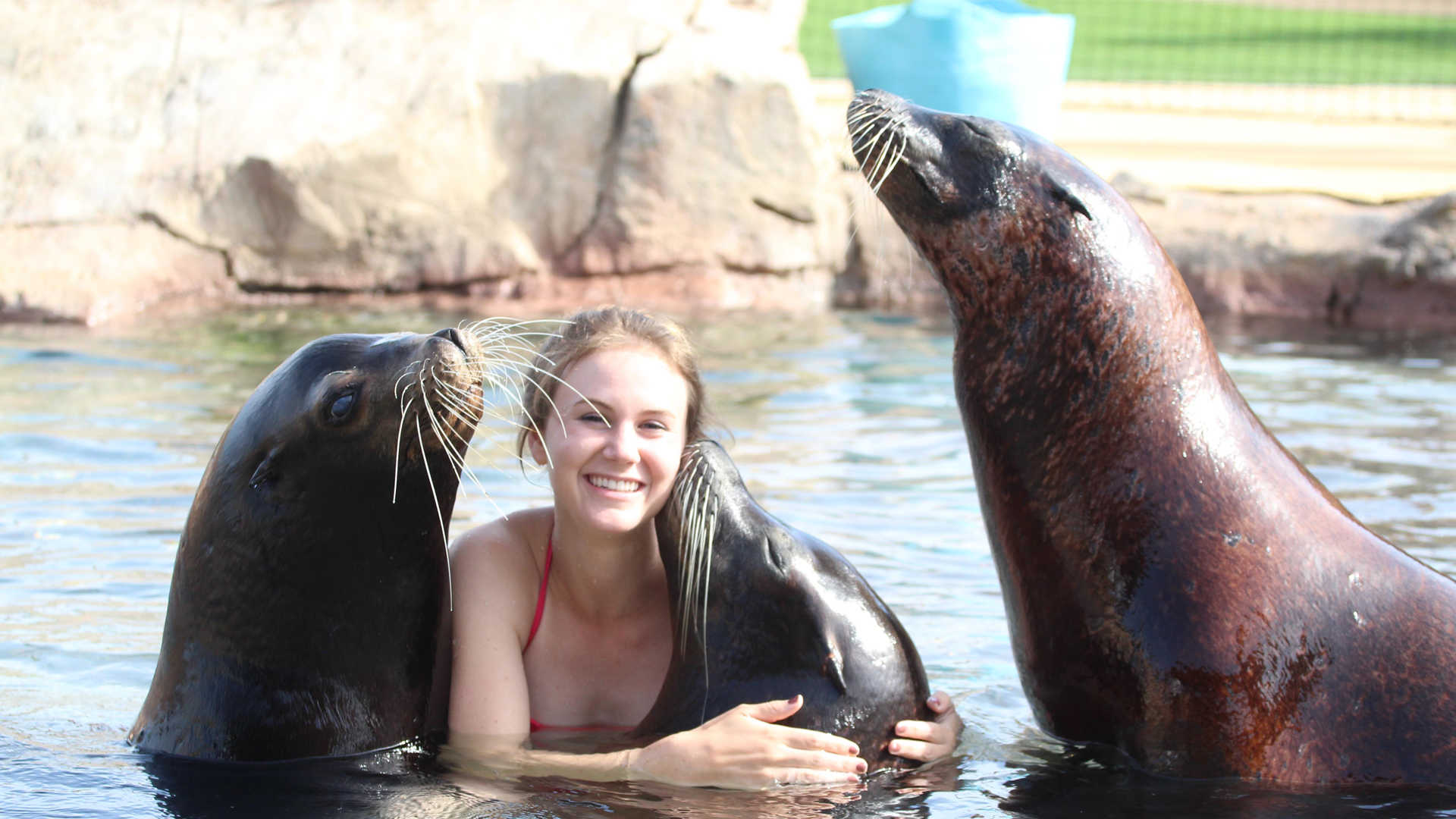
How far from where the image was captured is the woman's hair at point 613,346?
151 inches

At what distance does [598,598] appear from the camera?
152 inches

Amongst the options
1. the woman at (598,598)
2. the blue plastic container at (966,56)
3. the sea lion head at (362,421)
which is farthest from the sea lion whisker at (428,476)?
the blue plastic container at (966,56)

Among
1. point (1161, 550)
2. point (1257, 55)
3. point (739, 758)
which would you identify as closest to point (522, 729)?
point (739, 758)

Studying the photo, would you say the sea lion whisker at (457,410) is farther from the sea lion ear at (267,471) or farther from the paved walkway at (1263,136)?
the paved walkway at (1263,136)

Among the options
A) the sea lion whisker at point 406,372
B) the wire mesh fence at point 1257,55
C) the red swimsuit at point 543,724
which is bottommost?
the red swimsuit at point 543,724

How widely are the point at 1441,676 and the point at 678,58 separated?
27.0ft

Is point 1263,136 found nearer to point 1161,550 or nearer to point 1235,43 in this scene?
point 1235,43

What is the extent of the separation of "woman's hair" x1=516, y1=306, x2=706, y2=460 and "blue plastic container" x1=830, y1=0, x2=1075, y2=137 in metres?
8.31

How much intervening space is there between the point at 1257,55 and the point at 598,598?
2195cm

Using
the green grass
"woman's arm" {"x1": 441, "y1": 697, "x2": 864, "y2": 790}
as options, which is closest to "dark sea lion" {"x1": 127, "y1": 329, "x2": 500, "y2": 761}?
"woman's arm" {"x1": 441, "y1": 697, "x2": 864, "y2": 790}

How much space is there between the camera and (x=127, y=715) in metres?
3.84

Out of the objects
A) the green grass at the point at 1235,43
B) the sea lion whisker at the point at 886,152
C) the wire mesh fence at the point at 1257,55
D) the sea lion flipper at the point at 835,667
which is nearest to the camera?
the sea lion flipper at the point at 835,667

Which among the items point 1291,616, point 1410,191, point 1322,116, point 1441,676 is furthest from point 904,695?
point 1322,116

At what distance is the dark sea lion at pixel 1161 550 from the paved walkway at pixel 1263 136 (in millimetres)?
8400
